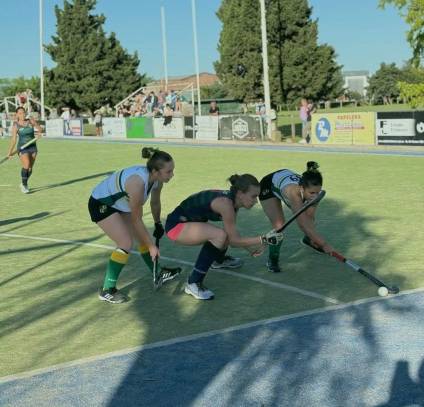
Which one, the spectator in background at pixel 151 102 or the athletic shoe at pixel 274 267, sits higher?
the spectator in background at pixel 151 102

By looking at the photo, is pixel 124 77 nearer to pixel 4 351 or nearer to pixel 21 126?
pixel 21 126

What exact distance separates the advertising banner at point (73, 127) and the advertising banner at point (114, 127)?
8.71 feet

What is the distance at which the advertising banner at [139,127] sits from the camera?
41188mm

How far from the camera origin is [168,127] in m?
39.2

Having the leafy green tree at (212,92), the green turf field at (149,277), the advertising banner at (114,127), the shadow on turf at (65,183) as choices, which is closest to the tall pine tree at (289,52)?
the advertising banner at (114,127)

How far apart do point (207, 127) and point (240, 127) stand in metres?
2.69

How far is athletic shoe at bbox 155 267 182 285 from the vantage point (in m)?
7.33

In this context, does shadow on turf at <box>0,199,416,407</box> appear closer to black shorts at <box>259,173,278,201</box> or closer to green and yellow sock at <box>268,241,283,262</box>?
green and yellow sock at <box>268,241,283,262</box>

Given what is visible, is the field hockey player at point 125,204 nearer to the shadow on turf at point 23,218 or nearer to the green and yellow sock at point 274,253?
the green and yellow sock at point 274,253

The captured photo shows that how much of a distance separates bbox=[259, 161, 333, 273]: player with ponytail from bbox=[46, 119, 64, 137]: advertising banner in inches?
1697

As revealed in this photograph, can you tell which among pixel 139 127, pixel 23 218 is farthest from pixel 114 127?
pixel 23 218

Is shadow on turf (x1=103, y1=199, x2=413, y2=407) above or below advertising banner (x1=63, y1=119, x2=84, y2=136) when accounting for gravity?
below

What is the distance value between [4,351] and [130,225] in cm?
203

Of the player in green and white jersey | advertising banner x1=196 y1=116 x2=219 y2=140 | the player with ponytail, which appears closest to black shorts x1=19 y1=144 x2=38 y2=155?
the player in green and white jersey
